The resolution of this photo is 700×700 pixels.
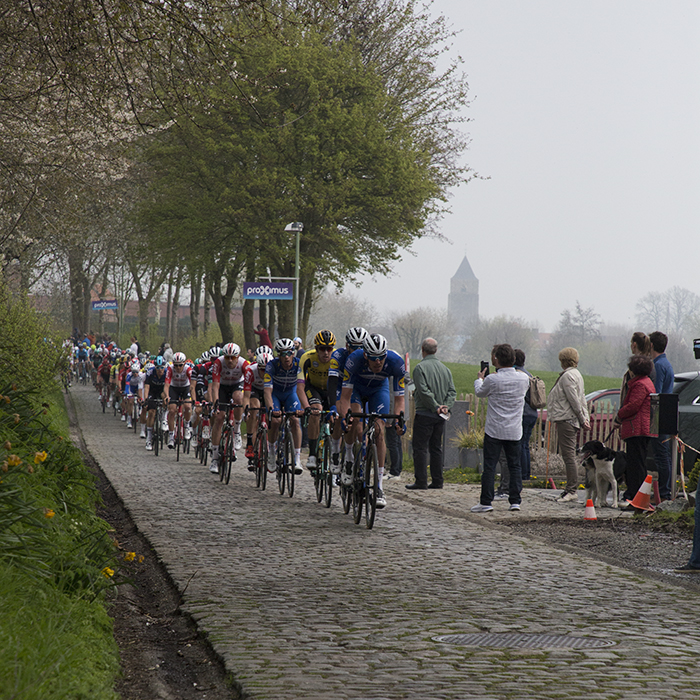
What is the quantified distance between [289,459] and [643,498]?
4533 mm

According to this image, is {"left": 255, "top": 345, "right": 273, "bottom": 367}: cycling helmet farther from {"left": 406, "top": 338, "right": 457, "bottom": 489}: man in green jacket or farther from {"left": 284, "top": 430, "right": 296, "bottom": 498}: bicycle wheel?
{"left": 406, "top": 338, "right": 457, "bottom": 489}: man in green jacket

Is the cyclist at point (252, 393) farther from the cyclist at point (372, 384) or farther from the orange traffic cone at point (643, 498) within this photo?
the orange traffic cone at point (643, 498)

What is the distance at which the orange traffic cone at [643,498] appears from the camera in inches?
428

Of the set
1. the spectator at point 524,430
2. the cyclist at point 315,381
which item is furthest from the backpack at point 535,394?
the cyclist at point 315,381

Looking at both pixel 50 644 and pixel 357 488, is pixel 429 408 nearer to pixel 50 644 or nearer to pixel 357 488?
pixel 357 488

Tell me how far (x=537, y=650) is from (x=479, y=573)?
2.28 metres

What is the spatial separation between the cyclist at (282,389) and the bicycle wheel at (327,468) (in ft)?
2.74

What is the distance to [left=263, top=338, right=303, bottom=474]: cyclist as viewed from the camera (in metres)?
12.9

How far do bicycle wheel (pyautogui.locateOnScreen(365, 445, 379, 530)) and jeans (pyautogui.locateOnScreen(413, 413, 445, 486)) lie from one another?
4.12m

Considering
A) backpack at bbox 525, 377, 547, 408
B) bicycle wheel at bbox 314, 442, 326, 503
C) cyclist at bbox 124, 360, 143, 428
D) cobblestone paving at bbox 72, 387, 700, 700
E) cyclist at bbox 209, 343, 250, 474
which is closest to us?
cobblestone paving at bbox 72, 387, 700, 700

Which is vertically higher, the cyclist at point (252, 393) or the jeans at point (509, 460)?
the cyclist at point (252, 393)

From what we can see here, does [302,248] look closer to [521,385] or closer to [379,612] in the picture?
[521,385]

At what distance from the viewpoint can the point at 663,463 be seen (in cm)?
1201

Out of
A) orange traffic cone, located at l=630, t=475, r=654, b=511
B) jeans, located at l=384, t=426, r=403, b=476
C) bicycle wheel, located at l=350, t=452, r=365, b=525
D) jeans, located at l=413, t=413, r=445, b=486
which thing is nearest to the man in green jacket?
jeans, located at l=413, t=413, r=445, b=486
